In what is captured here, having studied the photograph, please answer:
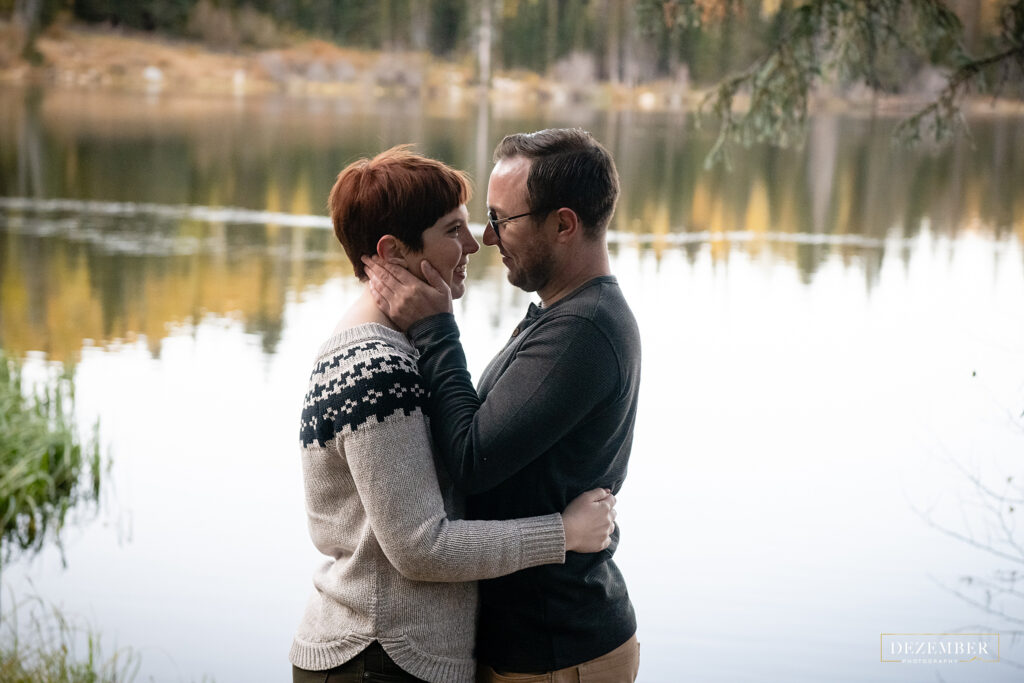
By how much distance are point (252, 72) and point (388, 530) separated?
22.5 meters

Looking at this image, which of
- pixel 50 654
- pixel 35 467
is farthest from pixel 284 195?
pixel 50 654

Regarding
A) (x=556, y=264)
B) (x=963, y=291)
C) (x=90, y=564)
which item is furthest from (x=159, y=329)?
(x=556, y=264)

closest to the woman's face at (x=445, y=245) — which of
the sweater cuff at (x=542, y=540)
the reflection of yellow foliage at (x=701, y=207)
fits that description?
the sweater cuff at (x=542, y=540)

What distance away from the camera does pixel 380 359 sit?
136cm

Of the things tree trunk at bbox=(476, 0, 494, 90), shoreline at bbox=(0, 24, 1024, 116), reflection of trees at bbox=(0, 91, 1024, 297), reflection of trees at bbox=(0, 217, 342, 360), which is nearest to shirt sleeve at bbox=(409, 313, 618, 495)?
reflection of trees at bbox=(0, 217, 342, 360)

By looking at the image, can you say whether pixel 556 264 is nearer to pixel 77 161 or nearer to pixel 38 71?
pixel 77 161

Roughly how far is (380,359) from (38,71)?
2369cm

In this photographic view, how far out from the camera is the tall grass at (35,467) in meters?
5.47

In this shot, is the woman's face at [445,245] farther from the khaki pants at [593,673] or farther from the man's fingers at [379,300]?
the khaki pants at [593,673]

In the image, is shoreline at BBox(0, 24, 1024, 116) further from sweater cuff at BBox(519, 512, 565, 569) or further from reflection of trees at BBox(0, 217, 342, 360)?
sweater cuff at BBox(519, 512, 565, 569)

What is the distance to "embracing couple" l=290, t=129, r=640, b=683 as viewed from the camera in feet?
4.47

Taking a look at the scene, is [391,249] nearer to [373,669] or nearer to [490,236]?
[490,236]

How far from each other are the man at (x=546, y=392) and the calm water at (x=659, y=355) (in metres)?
2.11

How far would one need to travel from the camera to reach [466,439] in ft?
4.47
